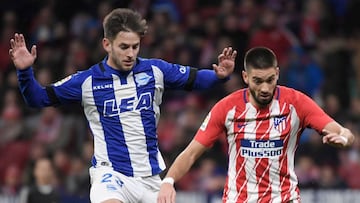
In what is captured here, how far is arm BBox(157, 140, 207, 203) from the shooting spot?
7676mm

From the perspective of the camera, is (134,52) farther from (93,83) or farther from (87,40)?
(87,40)

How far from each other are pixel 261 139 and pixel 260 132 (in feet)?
0.25

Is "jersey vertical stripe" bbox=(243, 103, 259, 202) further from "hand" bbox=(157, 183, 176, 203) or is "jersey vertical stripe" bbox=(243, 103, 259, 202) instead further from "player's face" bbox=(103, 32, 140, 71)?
"player's face" bbox=(103, 32, 140, 71)

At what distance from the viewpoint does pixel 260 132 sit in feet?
27.0

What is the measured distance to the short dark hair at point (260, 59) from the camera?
803 centimetres

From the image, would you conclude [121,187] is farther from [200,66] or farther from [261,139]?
[200,66]

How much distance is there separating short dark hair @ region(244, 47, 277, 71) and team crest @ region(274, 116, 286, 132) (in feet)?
1.50

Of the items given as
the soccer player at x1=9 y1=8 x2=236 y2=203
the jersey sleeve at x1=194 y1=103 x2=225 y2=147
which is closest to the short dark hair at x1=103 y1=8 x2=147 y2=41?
the soccer player at x1=9 y1=8 x2=236 y2=203

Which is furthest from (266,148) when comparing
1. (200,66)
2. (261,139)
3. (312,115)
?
(200,66)

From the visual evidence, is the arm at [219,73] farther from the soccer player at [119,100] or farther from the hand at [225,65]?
the soccer player at [119,100]

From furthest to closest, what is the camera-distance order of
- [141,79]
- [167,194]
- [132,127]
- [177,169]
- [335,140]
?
[141,79] → [132,127] → [177,169] → [167,194] → [335,140]

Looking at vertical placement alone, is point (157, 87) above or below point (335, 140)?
above

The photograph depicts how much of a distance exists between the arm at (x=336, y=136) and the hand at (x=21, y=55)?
2.46m

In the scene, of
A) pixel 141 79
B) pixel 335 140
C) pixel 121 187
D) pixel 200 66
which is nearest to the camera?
pixel 335 140
